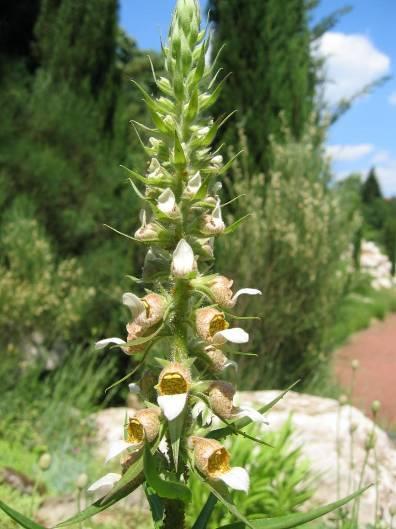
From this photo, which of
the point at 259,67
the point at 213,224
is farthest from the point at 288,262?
the point at 213,224

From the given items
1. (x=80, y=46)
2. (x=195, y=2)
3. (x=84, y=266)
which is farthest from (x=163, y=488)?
(x=80, y=46)

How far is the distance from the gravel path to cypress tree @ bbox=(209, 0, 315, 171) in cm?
344

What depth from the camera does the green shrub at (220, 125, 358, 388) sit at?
6.59 meters

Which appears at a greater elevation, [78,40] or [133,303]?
[78,40]

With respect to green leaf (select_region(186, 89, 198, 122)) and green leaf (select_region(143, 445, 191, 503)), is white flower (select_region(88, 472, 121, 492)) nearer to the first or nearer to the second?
green leaf (select_region(143, 445, 191, 503))

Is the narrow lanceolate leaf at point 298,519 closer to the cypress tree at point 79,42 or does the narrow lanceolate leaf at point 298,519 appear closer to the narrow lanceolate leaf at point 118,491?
the narrow lanceolate leaf at point 118,491

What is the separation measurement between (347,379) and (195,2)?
9030 mm

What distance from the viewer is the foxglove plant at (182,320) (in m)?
1.23

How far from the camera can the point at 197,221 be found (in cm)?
138

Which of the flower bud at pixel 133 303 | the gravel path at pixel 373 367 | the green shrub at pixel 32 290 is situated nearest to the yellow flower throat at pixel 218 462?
the flower bud at pixel 133 303

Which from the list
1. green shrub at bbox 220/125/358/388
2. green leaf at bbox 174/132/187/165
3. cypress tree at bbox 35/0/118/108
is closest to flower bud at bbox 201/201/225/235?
green leaf at bbox 174/132/187/165

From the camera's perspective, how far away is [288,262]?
6723 mm

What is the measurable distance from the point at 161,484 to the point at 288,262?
574cm

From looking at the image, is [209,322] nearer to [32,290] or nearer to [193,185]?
[193,185]
